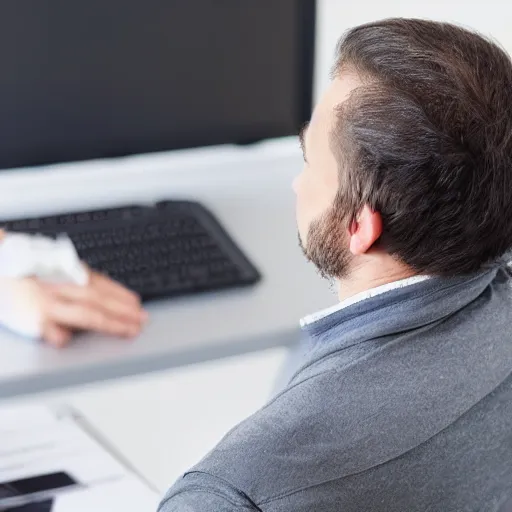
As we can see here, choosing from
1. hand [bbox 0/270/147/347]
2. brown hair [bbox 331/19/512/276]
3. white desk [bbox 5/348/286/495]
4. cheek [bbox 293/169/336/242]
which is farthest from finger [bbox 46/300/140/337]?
white desk [bbox 5/348/286/495]

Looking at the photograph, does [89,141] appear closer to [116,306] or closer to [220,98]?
[220,98]

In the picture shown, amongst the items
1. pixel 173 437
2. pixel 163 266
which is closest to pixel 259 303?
pixel 163 266

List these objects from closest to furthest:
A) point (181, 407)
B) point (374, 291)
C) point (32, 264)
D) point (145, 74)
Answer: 1. point (374, 291)
2. point (32, 264)
3. point (145, 74)
4. point (181, 407)

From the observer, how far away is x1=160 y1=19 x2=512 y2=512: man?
0.79 m

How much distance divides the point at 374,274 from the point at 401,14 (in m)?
0.89

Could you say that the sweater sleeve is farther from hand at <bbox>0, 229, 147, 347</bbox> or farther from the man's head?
hand at <bbox>0, 229, 147, 347</bbox>

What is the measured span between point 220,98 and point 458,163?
0.73 m

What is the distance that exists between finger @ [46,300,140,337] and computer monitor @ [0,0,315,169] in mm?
316

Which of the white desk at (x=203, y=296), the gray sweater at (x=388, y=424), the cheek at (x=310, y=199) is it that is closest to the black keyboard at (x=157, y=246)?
the white desk at (x=203, y=296)

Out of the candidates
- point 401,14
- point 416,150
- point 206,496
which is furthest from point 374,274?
point 401,14

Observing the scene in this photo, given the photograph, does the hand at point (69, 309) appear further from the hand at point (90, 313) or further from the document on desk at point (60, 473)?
the document on desk at point (60, 473)

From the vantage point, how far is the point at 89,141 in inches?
57.4

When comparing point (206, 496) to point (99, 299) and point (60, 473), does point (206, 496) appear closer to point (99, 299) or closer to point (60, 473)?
point (99, 299)

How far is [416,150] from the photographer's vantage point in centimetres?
82
